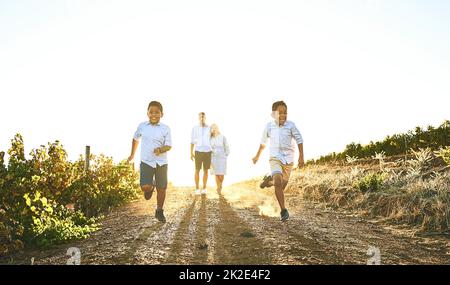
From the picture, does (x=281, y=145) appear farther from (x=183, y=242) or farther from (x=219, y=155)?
(x=219, y=155)

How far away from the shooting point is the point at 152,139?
6816 millimetres

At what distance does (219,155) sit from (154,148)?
283 inches

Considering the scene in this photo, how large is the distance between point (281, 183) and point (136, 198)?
22.0ft

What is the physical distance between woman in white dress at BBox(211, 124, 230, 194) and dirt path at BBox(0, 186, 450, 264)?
524 centimetres

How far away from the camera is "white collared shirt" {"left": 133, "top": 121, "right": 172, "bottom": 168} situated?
268 inches

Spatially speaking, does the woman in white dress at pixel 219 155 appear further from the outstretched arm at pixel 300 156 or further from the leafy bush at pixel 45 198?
the outstretched arm at pixel 300 156

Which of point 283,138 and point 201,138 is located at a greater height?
point 201,138

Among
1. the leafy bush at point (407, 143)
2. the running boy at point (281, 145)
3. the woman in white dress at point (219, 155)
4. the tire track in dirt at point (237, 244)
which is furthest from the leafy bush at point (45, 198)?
the leafy bush at point (407, 143)

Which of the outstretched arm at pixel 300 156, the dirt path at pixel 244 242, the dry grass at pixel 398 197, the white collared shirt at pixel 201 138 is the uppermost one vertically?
the white collared shirt at pixel 201 138

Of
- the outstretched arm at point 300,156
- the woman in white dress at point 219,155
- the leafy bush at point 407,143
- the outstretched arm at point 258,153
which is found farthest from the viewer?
the leafy bush at point 407,143

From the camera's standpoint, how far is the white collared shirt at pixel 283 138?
24.4 ft

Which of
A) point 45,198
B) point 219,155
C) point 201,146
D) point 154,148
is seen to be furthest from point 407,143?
point 45,198

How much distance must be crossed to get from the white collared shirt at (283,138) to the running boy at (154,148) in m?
1.87

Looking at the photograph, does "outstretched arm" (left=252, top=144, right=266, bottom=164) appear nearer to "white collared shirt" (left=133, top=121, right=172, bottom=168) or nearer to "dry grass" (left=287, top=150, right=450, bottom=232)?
"white collared shirt" (left=133, top=121, right=172, bottom=168)
